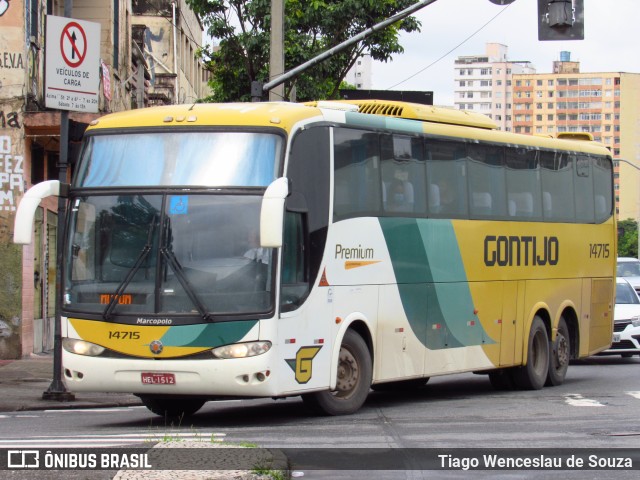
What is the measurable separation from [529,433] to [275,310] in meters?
2.67

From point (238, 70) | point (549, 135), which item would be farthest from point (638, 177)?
point (549, 135)

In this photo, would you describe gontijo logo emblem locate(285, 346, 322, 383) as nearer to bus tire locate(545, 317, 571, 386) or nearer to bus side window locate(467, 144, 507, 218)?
bus side window locate(467, 144, 507, 218)

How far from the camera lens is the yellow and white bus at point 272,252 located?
40.4 feet

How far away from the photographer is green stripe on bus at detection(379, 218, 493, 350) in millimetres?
15102

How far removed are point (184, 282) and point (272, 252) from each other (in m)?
0.90

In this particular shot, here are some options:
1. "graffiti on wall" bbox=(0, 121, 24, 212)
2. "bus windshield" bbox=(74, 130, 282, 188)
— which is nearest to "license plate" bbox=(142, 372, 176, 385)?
"bus windshield" bbox=(74, 130, 282, 188)

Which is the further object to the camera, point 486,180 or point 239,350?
point 486,180

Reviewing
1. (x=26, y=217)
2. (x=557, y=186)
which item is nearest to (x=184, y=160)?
(x=26, y=217)

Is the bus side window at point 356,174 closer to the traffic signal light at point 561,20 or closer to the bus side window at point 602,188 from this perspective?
the traffic signal light at point 561,20

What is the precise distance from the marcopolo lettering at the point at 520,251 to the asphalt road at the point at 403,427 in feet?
6.06

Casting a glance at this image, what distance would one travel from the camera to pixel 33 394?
17.9 meters

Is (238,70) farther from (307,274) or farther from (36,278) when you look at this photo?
(307,274)

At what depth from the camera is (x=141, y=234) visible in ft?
41.3

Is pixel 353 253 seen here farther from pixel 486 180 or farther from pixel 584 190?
pixel 584 190
